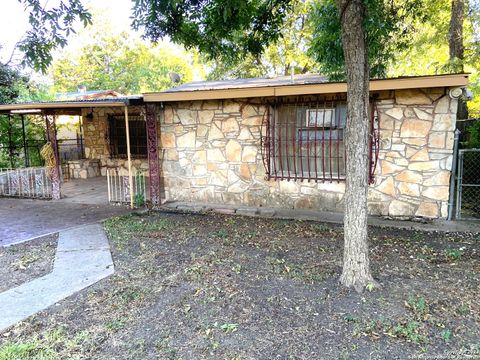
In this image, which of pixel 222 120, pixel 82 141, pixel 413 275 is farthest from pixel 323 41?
pixel 82 141

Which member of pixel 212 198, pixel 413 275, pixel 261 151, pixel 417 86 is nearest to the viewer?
pixel 413 275

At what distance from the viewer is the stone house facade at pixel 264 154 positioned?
210 inches

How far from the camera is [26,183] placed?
27.6 ft

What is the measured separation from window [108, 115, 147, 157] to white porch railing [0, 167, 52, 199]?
3190 millimetres

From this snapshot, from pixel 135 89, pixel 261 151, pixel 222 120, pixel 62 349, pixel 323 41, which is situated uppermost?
pixel 135 89

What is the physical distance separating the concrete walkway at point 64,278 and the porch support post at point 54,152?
127 inches

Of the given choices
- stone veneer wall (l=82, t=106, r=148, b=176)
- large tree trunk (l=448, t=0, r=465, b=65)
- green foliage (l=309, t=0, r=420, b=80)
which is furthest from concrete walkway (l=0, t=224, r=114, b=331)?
large tree trunk (l=448, t=0, r=465, b=65)

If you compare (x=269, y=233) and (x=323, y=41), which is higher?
(x=323, y=41)

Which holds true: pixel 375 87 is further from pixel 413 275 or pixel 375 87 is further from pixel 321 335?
pixel 321 335

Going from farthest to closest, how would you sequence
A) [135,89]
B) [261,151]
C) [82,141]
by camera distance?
1. [135,89]
2. [82,141]
3. [261,151]

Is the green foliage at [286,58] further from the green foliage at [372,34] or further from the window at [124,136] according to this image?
the green foliage at [372,34]

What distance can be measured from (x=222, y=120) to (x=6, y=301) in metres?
4.39

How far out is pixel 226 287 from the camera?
3289 mm

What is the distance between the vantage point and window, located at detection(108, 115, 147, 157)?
1116cm
